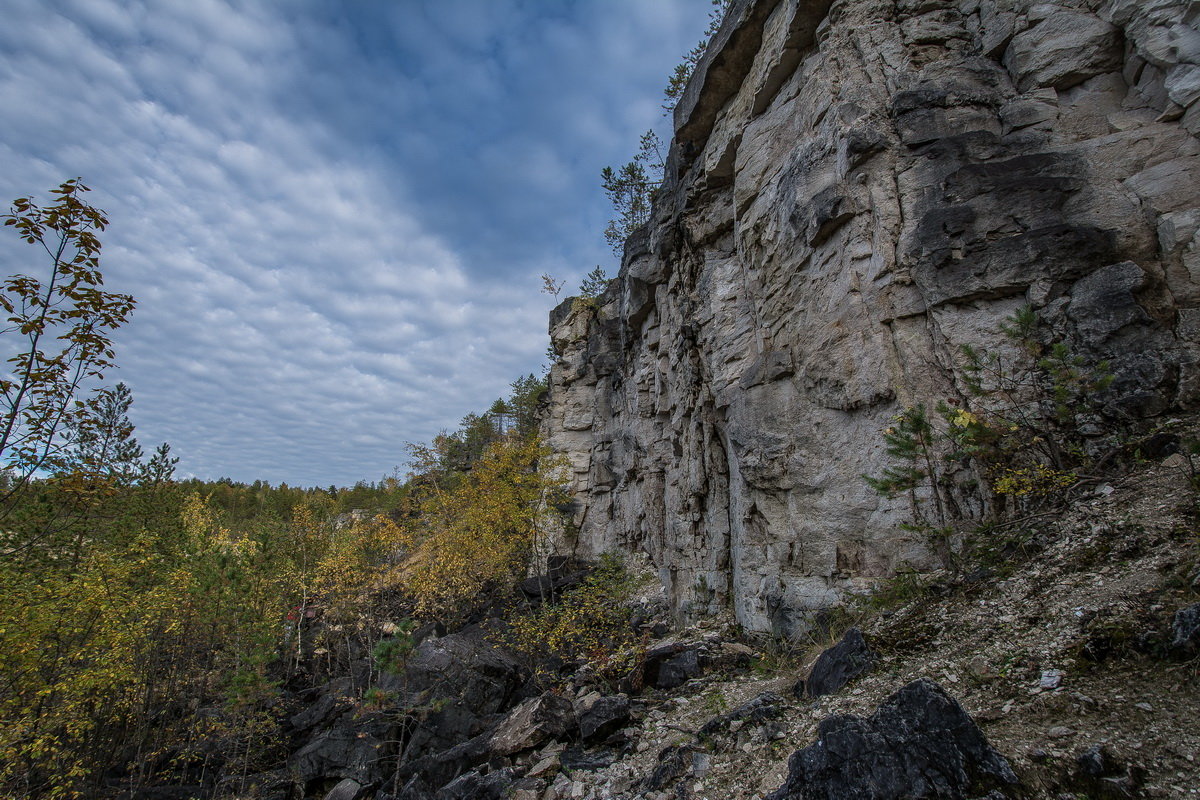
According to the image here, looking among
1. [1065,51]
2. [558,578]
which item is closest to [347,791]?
[558,578]

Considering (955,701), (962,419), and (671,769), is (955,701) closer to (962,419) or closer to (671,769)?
(671,769)

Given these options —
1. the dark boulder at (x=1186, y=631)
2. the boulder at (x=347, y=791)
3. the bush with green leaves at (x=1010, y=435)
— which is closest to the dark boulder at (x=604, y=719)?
the bush with green leaves at (x=1010, y=435)

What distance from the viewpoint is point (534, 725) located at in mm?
9094

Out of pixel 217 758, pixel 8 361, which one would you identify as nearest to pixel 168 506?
pixel 217 758

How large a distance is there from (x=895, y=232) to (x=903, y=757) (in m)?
9.21

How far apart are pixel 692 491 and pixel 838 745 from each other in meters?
13.5

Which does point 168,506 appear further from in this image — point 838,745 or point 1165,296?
point 1165,296

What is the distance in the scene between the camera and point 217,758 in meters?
17.1

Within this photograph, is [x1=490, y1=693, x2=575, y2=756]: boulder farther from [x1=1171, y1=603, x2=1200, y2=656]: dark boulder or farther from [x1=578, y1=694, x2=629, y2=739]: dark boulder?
[x1=1171, y1=603, x2=1200, y2=656]: dark boulder

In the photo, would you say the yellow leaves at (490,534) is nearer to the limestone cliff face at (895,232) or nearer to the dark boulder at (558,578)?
the dark boulder at (558,578)

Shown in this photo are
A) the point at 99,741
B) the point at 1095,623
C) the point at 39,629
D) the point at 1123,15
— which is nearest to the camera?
the point at 1095,623

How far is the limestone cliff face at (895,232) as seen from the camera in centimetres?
786

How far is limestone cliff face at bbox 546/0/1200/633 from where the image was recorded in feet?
25.8

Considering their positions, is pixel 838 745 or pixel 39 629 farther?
pixel 39 629
